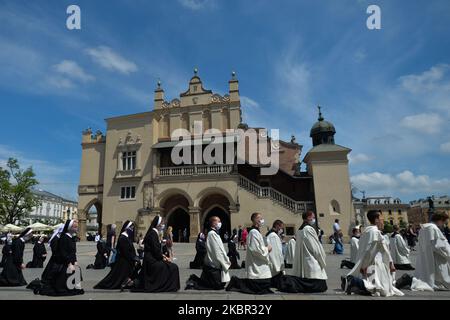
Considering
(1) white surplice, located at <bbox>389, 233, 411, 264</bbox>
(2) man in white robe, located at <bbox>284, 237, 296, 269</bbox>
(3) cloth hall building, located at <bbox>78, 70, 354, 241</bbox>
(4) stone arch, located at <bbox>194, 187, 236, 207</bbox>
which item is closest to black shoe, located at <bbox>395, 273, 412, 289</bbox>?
(1) white surplice, located at <bbox>389, 233, 411, 264</bbox>

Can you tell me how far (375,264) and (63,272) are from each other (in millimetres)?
6908

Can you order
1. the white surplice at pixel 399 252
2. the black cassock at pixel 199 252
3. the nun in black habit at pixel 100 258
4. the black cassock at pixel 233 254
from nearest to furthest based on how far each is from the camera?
the white surplice at pixel 399 252, the black cassock at pixel 199 252, the black cassock at pixel 233 254, the nun in black habit at pixel 100 258

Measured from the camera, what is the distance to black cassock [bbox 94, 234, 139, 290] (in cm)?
791

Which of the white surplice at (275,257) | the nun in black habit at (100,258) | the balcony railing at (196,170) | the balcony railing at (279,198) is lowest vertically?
the nun in black habit at (100,258)

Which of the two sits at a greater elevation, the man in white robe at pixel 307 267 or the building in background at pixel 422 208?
the building in background at pixel 422 208

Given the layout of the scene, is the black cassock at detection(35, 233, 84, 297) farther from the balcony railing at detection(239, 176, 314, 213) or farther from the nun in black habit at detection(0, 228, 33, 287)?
the balcony railing at detection(239, 176, 314, 213)

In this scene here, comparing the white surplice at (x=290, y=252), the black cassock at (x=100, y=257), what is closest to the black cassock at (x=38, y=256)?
the black cassock at (x=100, y=257)

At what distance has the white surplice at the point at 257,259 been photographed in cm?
734

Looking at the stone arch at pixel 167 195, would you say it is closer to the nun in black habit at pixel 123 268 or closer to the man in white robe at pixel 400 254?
the man in white robe at pixel 400 254

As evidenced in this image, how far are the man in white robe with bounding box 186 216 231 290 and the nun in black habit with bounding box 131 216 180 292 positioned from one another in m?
0.49

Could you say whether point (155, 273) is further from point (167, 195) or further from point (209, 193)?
point (167, 195)

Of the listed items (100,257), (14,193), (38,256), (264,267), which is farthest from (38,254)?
(14,193)

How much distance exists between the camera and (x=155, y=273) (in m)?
7.48
